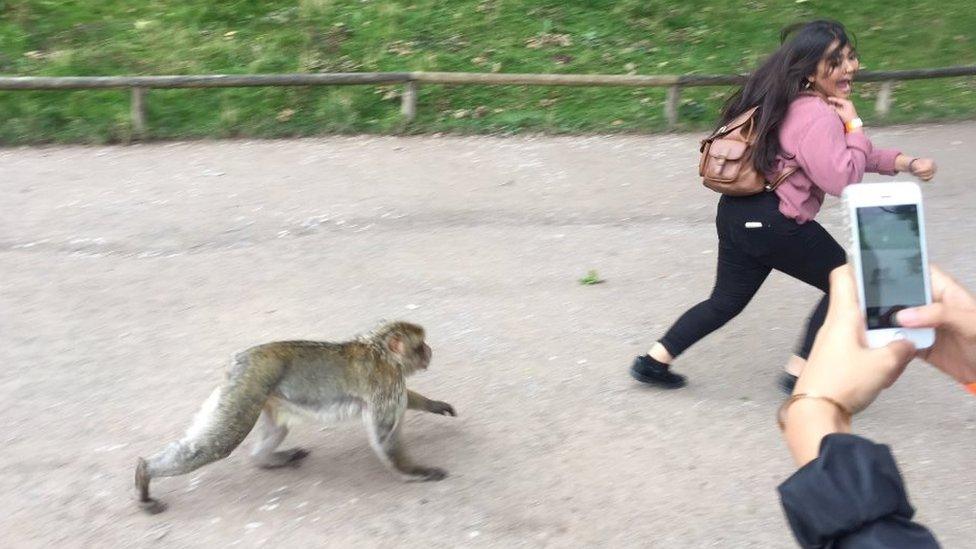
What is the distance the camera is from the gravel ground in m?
3.97

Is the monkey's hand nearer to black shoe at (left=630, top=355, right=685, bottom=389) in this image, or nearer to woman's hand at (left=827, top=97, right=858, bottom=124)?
black shoe at (left=630, top=355, right=685, bottom=389)

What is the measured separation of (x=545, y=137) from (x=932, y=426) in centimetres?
543

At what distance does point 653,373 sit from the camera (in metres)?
4.93

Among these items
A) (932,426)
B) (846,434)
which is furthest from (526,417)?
(846,434)

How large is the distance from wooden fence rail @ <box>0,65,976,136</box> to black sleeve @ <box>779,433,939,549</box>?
319 inches

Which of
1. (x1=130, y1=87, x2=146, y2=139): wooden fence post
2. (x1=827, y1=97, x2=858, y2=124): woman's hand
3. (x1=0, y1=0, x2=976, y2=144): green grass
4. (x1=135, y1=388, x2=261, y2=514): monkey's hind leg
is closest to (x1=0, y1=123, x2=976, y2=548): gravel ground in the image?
(x1=135, y1=388, x2=261, y2=514): monkey's hind leg

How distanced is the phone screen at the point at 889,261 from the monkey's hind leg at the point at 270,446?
2.65 metres

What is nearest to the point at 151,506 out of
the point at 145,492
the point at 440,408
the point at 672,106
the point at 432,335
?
the point at 145,492

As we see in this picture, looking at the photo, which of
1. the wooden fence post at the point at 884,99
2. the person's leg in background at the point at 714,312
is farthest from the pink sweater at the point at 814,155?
the wooden fence post at the point at 884,99

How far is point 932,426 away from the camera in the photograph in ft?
15.4

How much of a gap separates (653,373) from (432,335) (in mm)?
1346

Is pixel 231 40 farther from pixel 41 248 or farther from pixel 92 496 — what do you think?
pixel 92 496

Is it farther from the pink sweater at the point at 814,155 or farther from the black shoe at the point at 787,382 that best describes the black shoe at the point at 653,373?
the pink sweater at the point at 814,155

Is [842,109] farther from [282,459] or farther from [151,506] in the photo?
[151,506]
